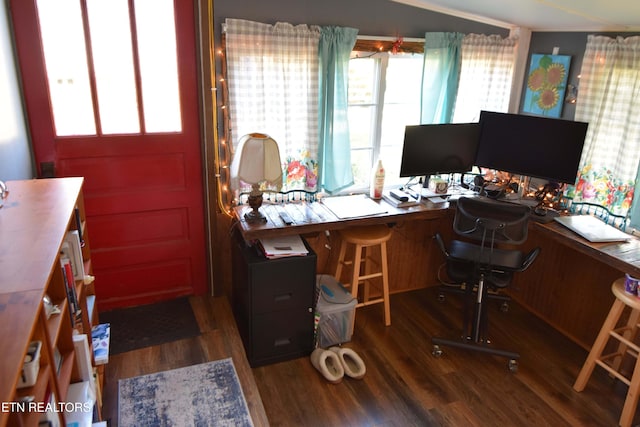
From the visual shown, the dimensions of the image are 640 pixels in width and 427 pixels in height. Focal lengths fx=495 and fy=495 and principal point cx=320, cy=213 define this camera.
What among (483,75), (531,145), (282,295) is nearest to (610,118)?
(531,145)

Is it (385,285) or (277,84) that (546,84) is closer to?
(385,285)

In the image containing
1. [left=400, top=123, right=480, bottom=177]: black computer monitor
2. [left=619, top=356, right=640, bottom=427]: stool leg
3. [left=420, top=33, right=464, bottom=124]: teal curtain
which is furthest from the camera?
[left=420, top=33, right=464, bottom=124]: teal curtain

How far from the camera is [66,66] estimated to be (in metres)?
2.53

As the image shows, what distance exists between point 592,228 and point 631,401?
90 centimetres

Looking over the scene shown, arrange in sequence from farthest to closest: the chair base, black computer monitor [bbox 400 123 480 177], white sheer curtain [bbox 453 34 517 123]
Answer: white sheer curtain [bbox 453 34 517 123]
black computer monitor [bbox 400 123 480 177]
the chair base

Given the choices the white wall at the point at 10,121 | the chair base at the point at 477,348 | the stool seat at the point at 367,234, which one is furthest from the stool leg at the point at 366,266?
the white wall at the point at 10,121

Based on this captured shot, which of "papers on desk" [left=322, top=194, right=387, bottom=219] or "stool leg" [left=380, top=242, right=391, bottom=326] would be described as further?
"stool leg" [left=380, top=242, right=391, bottom=326]

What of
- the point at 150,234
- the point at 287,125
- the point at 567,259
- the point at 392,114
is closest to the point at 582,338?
the point at 567,259

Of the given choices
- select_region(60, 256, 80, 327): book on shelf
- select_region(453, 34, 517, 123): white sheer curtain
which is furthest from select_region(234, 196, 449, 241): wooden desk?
select_region(60, 256, 80, 327): book on shelf

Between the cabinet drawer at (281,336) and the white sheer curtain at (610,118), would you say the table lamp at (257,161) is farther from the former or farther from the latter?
the white sheer curtain at (610,118)

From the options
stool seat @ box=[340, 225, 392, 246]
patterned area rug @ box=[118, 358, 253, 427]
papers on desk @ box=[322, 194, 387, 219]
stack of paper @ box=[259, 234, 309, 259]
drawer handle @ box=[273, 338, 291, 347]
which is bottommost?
patterned area rug @ box=[118, 358, 253, 427]

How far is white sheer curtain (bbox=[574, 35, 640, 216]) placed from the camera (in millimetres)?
2814

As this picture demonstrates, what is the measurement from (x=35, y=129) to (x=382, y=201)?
6.55 feet

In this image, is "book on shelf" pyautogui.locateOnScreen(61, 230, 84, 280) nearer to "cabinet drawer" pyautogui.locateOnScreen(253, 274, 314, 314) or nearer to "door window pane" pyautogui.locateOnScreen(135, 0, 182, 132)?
"cabinet drawer" pyautogui.locateOnScreen(253, 274, 314, 314)
